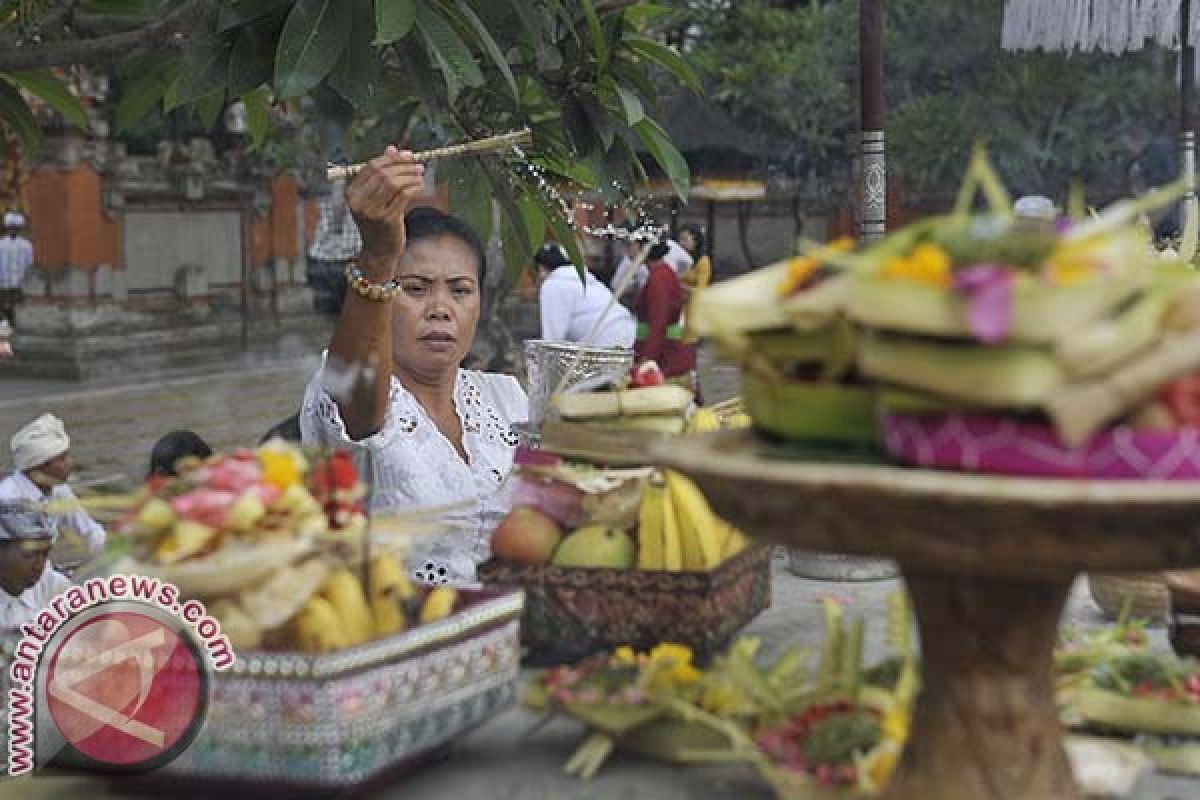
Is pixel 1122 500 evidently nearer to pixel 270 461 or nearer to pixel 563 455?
pixel 270 461

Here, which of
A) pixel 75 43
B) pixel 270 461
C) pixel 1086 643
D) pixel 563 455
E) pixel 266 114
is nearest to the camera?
pixel 270 461

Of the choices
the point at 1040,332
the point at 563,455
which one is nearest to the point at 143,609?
the point at 563,455

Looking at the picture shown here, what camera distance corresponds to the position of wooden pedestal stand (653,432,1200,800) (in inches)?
52.3

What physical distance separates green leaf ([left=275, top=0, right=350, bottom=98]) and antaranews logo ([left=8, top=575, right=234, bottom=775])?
0.83 m

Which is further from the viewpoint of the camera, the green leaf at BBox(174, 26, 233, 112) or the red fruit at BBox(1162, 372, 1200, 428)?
the green leaf at BBox(174, 26, 233, 112)

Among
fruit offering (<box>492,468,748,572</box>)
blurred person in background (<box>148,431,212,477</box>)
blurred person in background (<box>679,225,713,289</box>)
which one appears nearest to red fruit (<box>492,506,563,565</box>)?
fruit offering (<box>492,468,748,572</box>)

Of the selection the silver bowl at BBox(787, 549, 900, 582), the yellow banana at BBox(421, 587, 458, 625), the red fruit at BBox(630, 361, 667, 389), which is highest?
the red fruit at BBox(630, 361, 667, 389)

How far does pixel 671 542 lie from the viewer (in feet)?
7.03

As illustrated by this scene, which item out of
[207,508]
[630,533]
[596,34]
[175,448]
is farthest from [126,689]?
[175,448]

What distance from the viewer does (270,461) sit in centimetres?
178

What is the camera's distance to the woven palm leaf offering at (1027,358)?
1.34 m

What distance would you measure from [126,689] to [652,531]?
697 millimetres

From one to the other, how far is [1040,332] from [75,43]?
224 centimetres

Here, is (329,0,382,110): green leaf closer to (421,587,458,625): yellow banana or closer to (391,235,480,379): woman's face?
(391,235,480,379): woman's face
